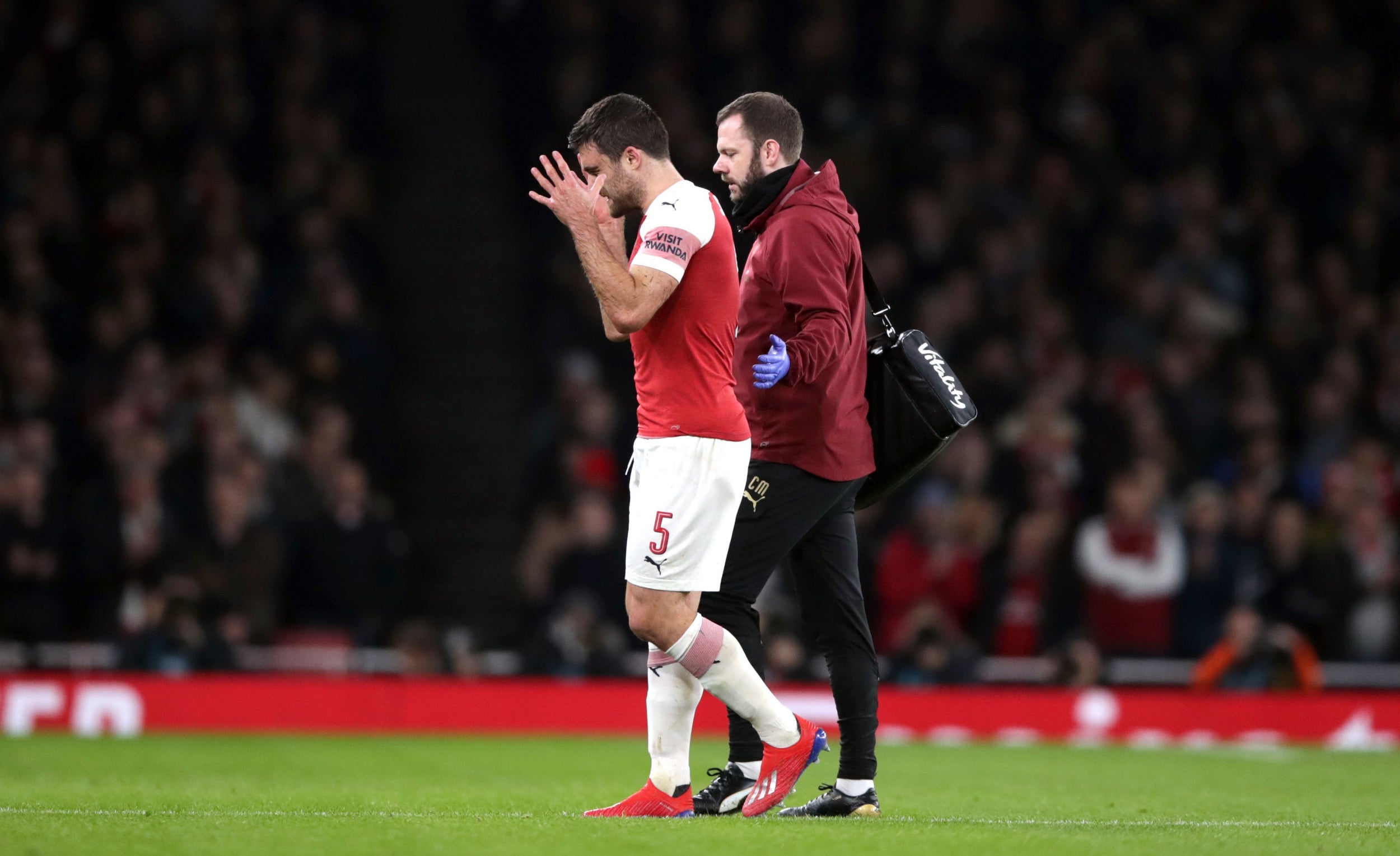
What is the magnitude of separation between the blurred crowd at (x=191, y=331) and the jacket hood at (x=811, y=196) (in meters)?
7.51

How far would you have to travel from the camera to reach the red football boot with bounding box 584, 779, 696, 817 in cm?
646

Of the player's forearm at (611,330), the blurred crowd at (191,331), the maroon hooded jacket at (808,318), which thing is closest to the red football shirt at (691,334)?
the player's forearm at (611,330)

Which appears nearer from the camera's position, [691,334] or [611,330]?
[611,330]

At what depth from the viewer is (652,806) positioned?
6480 mm

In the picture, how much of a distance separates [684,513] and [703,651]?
474 mm

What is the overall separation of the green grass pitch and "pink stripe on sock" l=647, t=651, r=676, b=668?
563mm

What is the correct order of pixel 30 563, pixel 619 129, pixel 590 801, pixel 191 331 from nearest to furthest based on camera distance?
pixel 619 129 < pixel 590 801 < pixel 30 563 < pixel 191 331

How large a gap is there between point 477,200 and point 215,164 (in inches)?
119

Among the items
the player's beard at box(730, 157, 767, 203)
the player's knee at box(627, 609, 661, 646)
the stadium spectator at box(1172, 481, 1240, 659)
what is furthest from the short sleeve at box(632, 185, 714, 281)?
the stadium spectator at box(1172, 481, 1240, 659)

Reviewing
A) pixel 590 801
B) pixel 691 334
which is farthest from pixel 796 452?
pixel 590 801

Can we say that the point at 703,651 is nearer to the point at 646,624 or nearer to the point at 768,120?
the point at 646,624

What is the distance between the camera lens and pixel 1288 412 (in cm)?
1611

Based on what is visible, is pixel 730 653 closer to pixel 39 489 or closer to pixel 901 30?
pixel 39 489

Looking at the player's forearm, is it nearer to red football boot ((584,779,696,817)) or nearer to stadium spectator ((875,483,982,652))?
red football boot ((584,779,696,817))
